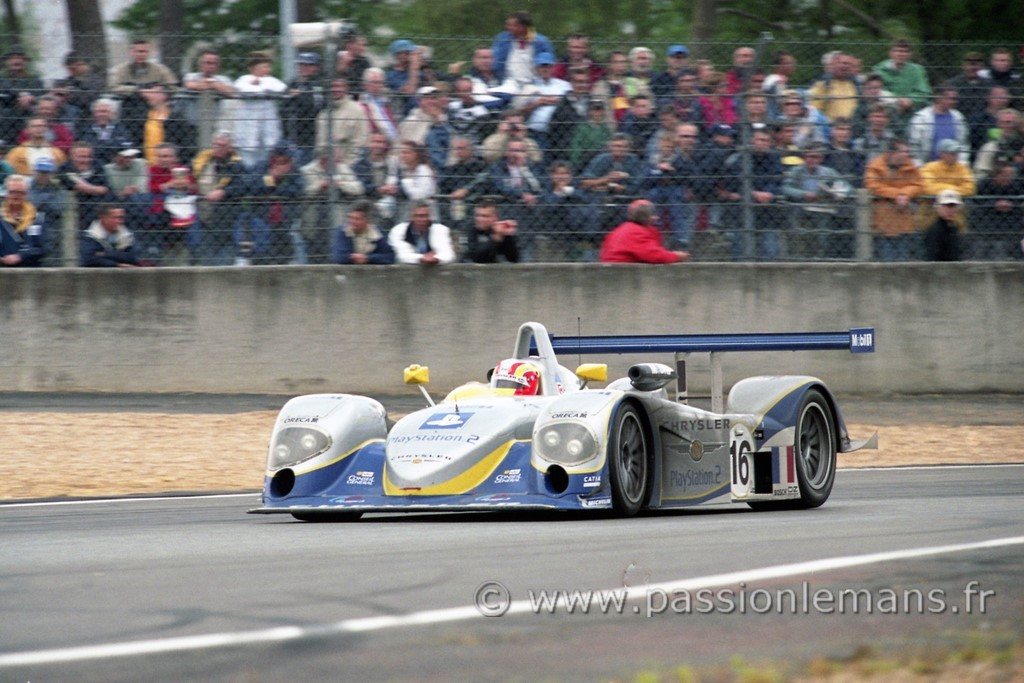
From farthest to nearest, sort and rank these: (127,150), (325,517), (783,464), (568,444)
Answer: (127,150), (783,464), (325,517), (568,444)

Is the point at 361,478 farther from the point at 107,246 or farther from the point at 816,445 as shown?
the point at 107,246

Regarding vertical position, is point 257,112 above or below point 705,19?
below

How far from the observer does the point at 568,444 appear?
8.03 m

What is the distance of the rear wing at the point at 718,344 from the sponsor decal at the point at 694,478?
529mm

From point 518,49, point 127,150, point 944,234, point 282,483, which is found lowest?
point 282,483

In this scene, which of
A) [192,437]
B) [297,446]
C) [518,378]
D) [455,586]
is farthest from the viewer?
[192,437]

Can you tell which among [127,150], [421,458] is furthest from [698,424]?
[127,150]

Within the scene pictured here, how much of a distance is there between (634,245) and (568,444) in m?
7.23

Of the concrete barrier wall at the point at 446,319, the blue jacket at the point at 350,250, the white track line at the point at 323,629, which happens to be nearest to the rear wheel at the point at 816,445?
the white track line at the point at 323,629

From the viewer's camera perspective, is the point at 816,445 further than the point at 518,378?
Yes

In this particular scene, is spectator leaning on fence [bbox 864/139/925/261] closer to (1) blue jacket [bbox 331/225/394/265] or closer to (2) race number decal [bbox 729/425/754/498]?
(1) blue jacket [bbox 331/225/394/265]

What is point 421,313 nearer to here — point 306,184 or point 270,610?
A: point 306,184

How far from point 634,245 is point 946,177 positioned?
115 inches

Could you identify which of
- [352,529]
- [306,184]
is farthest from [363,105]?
[352,529]
